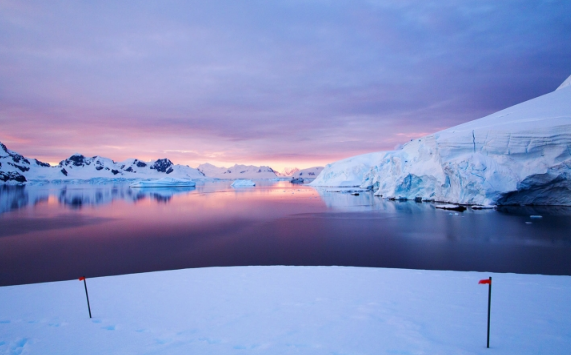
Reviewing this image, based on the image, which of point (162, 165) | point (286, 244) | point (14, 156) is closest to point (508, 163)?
point (286, 244)

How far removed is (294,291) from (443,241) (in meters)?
7.67

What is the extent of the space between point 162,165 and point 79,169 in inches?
1753

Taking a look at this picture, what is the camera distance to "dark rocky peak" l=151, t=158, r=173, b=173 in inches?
6361

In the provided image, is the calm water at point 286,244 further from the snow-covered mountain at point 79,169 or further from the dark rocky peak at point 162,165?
the dark rocky peak at point 162,165

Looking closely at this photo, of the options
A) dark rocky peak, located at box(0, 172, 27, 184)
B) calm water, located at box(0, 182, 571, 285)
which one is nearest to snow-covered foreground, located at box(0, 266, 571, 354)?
calm water, located at box(0, 182, 571, 285)

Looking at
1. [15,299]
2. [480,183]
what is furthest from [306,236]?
[480,183]

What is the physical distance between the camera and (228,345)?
282 centimetres

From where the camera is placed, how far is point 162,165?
165000 mm

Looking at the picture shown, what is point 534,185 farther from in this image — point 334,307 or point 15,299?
point 15,299

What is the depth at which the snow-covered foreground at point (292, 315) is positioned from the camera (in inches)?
109

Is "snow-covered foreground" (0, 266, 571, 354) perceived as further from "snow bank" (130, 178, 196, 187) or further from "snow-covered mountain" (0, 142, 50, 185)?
"snow-covered mountain" (0, 142, 50, 185)

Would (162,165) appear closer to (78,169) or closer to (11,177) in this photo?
(78,169)

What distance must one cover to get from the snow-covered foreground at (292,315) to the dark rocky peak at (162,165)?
169427 millimetres

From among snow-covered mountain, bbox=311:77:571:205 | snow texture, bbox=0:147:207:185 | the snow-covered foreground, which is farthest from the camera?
snow texture, bbox=0:147:207:185
